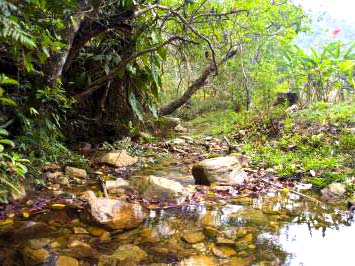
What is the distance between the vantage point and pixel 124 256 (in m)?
2.43

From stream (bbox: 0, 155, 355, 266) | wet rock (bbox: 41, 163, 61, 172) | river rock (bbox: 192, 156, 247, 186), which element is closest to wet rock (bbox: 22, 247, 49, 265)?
stream (bbox: 0, 155, 355, 266)

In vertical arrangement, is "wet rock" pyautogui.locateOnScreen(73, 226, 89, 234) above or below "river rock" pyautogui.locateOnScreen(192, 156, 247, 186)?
below

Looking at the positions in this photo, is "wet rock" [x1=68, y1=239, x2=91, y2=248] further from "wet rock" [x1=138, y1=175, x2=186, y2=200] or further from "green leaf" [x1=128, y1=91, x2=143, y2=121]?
"green leaf" [x1=128, y1=91, x2=143, y2=121]

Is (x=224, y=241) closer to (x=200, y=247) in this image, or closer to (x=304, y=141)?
(x=200, y=247)

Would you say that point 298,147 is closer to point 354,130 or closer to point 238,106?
point 354,130

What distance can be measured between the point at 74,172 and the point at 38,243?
183cm

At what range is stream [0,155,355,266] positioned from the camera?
2402 mm

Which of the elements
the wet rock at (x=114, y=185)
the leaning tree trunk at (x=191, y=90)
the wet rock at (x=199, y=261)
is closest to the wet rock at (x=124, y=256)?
the wet rock at (x=199, y=261)

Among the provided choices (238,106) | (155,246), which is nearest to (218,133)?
(238,106)

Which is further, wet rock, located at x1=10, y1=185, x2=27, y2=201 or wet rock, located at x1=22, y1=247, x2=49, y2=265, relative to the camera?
wet rock, located at x1=10, y1=185, x2=27, y2=201

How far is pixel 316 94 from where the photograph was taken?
8.27m

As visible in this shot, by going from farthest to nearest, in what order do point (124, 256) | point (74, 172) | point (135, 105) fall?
point (135, 105) < point (74, 172) < point (124, 256)

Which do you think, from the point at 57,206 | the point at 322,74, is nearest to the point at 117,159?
the point at 57,206

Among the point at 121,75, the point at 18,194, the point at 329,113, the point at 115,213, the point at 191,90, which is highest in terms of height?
the point at 121,75
